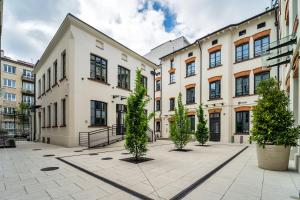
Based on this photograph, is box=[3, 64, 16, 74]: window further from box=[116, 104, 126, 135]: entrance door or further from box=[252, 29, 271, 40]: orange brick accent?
box=[252, 29, 271, 40]: orange brick accent

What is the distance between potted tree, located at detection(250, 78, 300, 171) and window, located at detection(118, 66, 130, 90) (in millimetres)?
11415

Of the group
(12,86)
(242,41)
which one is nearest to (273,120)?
(242,41)

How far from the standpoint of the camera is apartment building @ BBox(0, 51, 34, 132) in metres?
32.0

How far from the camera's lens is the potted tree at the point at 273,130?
5.52m

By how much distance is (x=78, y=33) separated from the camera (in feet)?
39.6

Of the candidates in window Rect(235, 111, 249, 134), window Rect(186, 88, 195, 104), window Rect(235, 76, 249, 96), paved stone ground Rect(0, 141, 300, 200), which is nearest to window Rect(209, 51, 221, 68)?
window Rect(235, 76, 249, 96)

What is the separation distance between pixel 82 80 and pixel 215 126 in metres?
13.7

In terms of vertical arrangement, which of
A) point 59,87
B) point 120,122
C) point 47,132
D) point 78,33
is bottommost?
point 47,132

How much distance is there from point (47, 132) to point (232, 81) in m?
18.5

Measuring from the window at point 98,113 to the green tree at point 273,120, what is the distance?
33.4 feet

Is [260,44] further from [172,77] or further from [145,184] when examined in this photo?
[145,184]

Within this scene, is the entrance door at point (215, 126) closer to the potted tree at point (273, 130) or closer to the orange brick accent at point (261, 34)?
the orange brick accent at point (261, 34)

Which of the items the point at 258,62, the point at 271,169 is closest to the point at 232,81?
the point at 258,62

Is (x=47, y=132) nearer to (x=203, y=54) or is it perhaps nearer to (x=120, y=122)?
(x=120, y=122)
